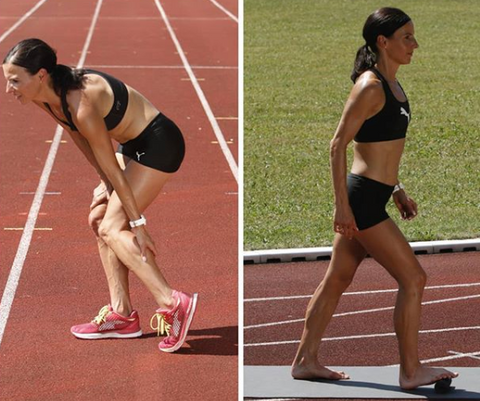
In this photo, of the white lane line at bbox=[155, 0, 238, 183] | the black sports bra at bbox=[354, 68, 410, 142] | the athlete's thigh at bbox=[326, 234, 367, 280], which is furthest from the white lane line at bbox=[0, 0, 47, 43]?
the black sports bra at bbox=[354, 68, 410, 142]

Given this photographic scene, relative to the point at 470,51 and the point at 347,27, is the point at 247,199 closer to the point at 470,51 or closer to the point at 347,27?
the point at 470,51

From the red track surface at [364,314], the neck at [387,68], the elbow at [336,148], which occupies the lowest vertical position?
the red track surface at [364,314]

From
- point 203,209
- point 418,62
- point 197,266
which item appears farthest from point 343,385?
point 418,62

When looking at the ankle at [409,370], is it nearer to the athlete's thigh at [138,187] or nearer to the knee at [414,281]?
the knee at [414,281]

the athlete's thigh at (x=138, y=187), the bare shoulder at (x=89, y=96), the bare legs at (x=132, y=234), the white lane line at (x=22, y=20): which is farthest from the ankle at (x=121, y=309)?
the white lane line at (x=22, y=20)

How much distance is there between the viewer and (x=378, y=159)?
19.4 feet

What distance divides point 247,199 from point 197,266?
4417 millimetres

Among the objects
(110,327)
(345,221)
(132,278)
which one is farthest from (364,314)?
(345,221)

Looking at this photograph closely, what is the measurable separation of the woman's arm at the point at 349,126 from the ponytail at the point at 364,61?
0.36 ft

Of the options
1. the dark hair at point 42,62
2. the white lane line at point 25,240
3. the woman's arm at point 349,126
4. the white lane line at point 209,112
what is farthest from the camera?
the white lane line at point 209,112

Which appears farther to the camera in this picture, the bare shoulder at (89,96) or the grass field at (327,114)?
the grass field at (327,114)

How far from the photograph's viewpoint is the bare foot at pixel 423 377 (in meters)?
6.03

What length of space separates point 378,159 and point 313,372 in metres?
1.12

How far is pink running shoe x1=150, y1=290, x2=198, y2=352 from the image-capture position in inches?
269
